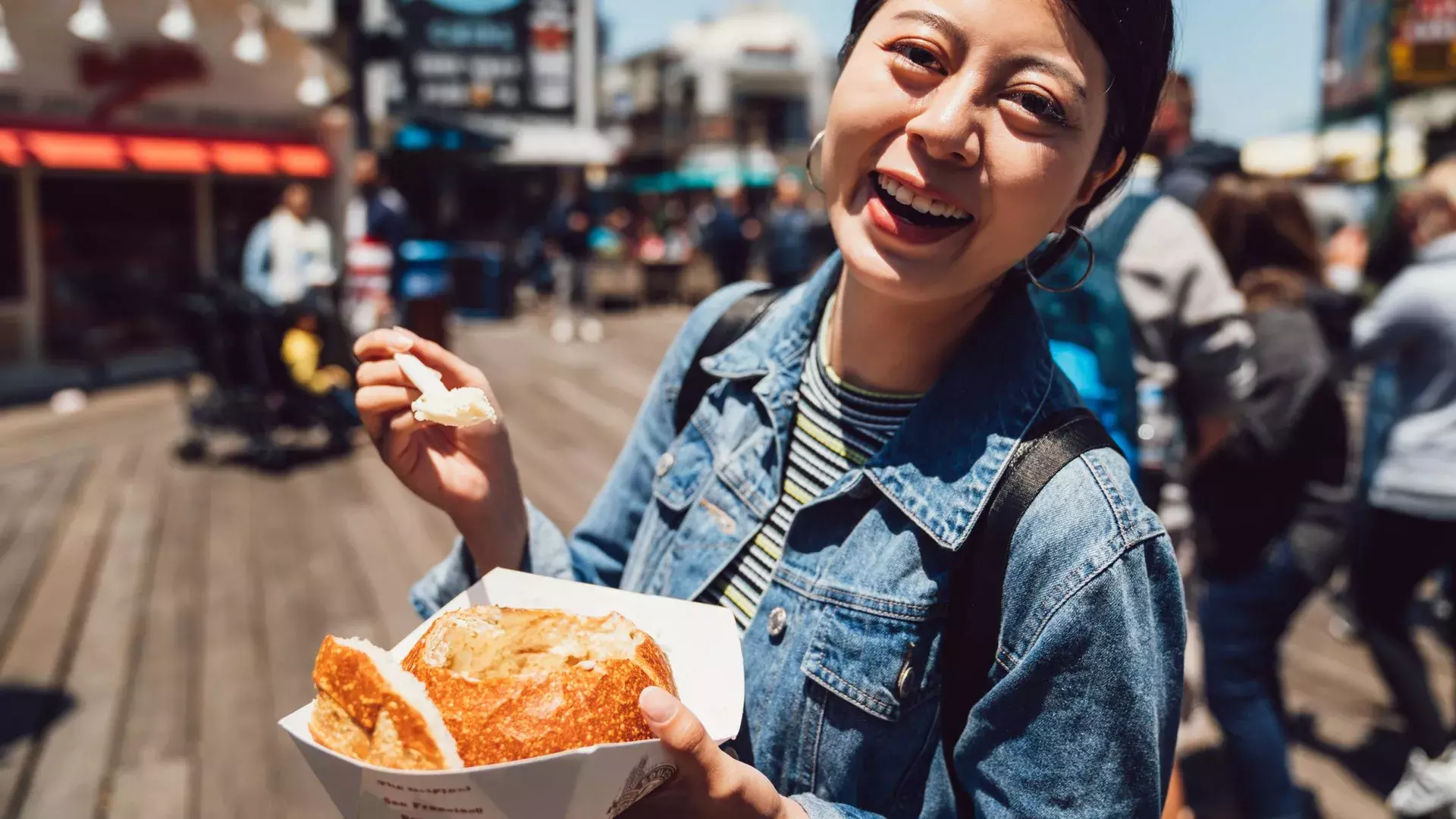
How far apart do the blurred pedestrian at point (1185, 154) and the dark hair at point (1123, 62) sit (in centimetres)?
229

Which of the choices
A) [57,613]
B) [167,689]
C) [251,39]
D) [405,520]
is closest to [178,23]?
[251,39]

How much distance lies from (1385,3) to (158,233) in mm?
12234

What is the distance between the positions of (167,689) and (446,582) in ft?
→ 10.2

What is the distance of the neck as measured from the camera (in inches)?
51.4

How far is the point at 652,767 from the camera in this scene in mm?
1016

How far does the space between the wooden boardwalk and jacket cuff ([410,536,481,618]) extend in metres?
2.13

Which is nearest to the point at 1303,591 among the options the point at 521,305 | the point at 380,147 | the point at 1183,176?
the point at 1183,176

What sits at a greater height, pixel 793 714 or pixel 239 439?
pixel 793 714

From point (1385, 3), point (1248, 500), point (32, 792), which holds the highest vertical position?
point (1385, 3)

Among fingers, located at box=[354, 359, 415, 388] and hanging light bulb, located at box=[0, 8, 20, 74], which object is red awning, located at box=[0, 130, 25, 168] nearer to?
hanging light bulb, located at box=[0, 8, 20, 74]

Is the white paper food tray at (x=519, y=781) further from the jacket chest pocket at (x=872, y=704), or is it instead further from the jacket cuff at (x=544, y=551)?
the jacket cuff at (x=544, y=551)

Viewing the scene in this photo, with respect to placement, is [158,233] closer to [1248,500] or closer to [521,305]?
Answer: [521,305]

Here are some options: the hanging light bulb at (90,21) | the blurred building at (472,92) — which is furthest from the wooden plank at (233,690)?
the blurred building at (472,92)

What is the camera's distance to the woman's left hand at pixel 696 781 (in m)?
0.99
